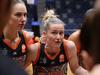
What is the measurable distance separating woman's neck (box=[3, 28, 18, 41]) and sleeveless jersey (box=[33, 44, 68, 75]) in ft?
1.08

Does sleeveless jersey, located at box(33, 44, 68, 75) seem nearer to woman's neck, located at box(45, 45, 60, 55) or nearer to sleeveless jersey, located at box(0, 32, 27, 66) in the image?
woman's neck, located at box(45, 45, 60, 55)

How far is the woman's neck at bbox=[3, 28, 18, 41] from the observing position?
10.2 ft

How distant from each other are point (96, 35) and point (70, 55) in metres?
2.49

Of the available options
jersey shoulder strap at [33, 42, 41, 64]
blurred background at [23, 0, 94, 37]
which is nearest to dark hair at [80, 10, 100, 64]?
jersey shoulder strap at [33, 42, 41, 64]

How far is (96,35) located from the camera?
89 cm

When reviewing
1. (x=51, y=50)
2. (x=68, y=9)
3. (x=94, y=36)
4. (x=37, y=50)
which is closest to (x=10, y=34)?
(x=37, y=50)

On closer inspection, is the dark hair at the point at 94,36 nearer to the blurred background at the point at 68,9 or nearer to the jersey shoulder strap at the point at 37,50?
the jersey shoulder strap at the point at 37,50

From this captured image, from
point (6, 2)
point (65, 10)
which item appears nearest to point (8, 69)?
point (6, 2)

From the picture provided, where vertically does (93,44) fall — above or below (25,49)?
above

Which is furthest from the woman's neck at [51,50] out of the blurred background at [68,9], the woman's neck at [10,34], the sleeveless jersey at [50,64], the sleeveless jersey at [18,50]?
the blurred background at [68,9]

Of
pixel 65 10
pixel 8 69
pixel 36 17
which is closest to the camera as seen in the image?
pixel 8 69

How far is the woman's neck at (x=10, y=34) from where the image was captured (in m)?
3.10

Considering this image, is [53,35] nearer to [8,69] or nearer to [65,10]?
[8,69]

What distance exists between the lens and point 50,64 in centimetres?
337
